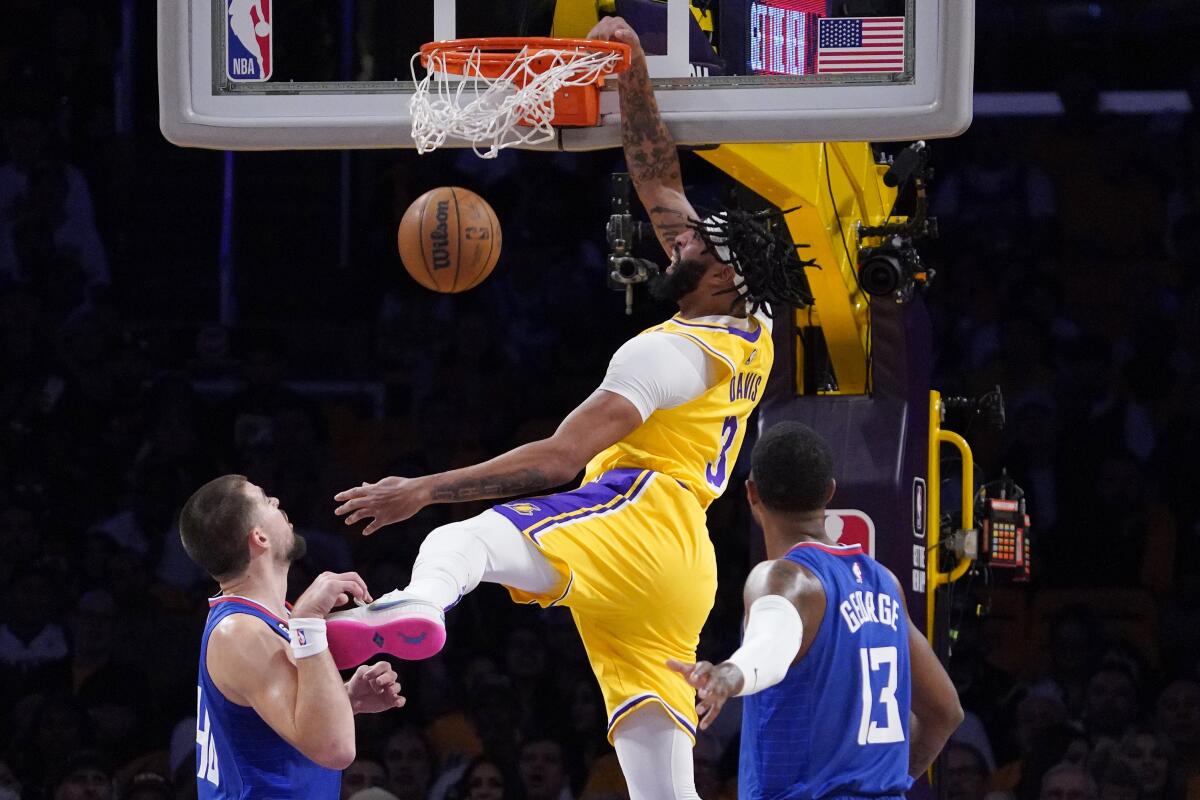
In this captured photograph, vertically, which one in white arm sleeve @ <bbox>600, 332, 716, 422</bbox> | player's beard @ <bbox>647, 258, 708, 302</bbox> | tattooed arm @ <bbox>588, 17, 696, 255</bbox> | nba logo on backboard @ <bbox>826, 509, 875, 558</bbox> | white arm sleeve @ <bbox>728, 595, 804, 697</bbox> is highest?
tattooed arm @ <bbox>588, 17, 696, 255</bbox>

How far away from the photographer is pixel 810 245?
6.80 m

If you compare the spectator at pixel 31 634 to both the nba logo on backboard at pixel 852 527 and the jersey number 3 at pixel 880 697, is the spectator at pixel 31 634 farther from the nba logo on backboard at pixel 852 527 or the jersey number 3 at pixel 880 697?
the jersey number 3 at pixel 880 697

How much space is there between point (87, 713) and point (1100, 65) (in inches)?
262

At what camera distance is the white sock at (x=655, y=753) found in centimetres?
489

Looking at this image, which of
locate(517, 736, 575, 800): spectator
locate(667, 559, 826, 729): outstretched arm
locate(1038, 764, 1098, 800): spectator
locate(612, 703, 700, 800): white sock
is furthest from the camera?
locate(517, 736, 575, 800): spectator

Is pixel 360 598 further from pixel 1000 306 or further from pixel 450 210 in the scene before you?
pixel 1000 306

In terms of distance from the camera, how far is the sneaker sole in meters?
4.04

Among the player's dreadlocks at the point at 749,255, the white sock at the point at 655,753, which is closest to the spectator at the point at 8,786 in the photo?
the white sock at the point at 655,753

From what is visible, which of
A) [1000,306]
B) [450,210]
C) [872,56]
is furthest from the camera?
[1000,306]

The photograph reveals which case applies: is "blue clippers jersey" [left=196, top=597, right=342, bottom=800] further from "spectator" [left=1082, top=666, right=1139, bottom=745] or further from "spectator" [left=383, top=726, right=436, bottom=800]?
"spectator" [left=1082, top=666, right=1139, bottom=745]

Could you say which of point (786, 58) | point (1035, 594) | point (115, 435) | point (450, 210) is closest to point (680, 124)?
point (786, 58)

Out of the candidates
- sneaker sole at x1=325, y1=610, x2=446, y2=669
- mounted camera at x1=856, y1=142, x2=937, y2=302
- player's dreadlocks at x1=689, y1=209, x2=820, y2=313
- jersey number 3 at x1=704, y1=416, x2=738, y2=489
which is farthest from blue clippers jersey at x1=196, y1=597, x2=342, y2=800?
mounted camera at x1=856, y1=142, x2=937, y2=302

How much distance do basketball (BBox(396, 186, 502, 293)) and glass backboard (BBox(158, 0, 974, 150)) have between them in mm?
712

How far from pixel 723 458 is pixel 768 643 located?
5.31ft
